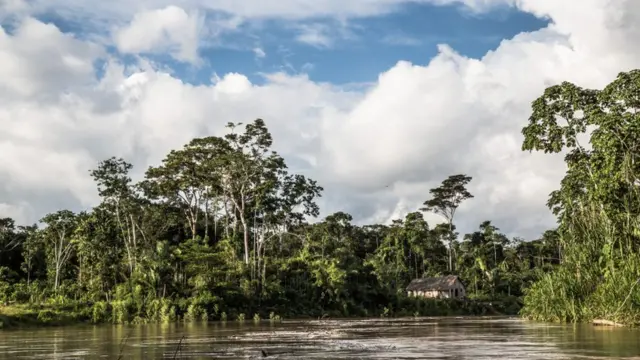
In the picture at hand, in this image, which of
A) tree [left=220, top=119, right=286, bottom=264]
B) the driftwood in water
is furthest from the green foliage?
the driftwood in water

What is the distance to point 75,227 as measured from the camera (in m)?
64.0

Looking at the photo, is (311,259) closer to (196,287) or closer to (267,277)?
(267,277)

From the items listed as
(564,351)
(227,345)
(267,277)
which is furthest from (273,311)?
(564,351)

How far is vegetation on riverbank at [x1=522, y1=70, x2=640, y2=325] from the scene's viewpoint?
2686cm

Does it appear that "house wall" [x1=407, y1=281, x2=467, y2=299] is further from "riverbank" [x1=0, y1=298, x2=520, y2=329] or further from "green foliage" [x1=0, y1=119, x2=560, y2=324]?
"riverbank" [x1=0, y1=298, x2=520, y2=329]

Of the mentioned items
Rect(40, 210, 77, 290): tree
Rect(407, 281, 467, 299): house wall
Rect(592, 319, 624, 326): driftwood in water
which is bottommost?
Rect(407, 281, 467, 299): house wall

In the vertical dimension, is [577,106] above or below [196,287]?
above

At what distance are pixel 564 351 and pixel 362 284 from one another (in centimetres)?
4887

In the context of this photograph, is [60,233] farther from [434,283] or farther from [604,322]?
[604,322]

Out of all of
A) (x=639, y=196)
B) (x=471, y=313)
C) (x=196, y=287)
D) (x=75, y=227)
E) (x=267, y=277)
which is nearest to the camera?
(x=639, y=196)

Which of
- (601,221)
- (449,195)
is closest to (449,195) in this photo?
(449,195)

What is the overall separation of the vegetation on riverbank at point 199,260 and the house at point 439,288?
1.90m

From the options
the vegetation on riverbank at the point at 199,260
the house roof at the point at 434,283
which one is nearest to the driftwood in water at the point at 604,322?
the vegetation on riverbank at the point at 199,260

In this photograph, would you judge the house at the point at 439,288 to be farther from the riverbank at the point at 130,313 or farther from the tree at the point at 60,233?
the tree at the point at 60,233
